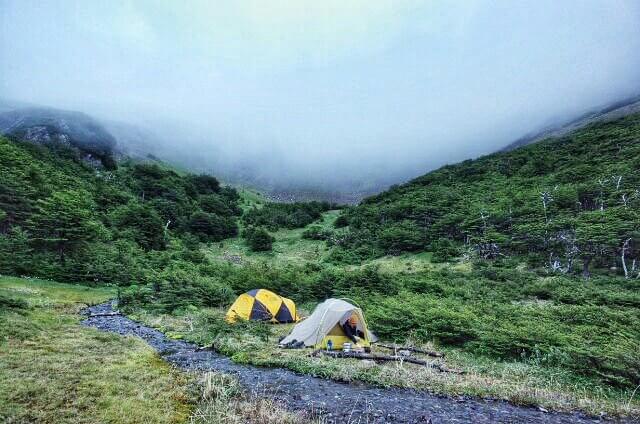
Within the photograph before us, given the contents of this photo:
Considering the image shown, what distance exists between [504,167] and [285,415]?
320 ft

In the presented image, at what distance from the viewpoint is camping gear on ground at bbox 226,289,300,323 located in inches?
947

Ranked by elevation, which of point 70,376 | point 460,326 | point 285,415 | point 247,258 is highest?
point 70,376

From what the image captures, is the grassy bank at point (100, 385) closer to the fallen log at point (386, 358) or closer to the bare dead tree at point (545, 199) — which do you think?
the fallen log at point (386, 358)

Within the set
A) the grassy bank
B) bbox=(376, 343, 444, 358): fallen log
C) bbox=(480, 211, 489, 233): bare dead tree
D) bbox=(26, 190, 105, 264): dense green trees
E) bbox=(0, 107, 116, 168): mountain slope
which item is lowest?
bbox=(480, 211, 489, 233): bare dead tree

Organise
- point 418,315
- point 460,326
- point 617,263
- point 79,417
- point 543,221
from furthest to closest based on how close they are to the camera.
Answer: point 543,221
point 617,263
point 418,315
point 460,326
point 79,417

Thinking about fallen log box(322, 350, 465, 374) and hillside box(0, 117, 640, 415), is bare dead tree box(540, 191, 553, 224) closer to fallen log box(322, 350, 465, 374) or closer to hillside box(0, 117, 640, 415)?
hillside box(0, 117, 640, 415)

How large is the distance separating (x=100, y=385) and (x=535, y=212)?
5703cm

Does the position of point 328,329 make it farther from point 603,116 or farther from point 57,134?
point 603,116

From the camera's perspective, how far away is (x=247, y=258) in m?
61.2

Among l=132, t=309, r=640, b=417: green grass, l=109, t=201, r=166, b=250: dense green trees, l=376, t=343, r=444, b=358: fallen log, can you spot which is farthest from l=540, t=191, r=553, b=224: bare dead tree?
l=109, t=201, r=166, b=250: dense green trees

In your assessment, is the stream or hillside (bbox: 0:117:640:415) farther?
hillside (bbox: 0:117:640:415)

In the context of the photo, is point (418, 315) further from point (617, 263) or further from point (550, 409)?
point (617, 263)

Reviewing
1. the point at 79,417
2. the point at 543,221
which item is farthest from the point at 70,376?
the point at 543,221

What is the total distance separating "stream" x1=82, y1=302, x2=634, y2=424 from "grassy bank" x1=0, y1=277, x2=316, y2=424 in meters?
1.28
